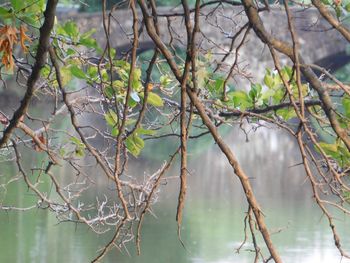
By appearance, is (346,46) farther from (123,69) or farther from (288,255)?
(123,69)

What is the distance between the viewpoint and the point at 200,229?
5.15 m

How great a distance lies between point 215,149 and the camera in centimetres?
771

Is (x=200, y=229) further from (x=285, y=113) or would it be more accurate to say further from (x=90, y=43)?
(x=90, y=43)

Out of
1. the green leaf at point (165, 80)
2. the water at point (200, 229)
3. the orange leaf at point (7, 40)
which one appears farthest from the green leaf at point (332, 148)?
the water at point (200, 229)

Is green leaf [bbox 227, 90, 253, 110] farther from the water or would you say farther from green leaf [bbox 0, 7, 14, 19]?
the water

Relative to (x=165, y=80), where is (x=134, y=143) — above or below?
below

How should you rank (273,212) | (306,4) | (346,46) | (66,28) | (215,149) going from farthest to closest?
(346,46)
(215,149)
(273,212)
(66,28)
(306,4)

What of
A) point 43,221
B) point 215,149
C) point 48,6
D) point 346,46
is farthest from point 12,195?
point 346,46

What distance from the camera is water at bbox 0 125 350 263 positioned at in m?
4.54

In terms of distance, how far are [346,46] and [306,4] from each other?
913 cm

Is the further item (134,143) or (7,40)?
(134,143)

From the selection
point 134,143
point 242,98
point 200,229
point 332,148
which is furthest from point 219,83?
point 200,229

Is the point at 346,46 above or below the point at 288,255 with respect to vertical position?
above

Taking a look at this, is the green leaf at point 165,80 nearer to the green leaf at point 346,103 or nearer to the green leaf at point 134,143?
the green leaf at point 134,143
